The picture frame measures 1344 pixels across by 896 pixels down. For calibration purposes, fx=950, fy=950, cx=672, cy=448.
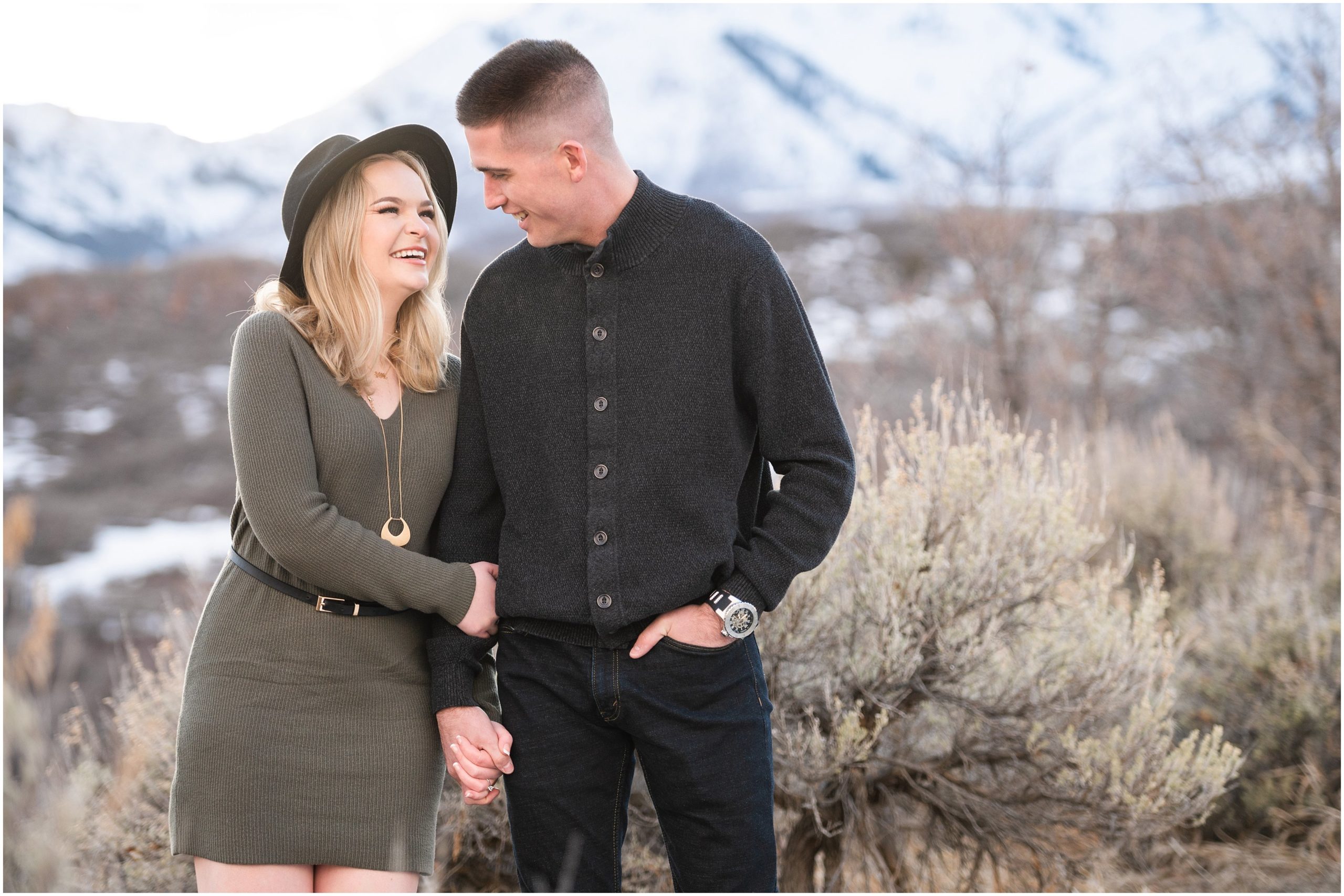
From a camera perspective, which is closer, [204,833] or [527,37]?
[204,833]

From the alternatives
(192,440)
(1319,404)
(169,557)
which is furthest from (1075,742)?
(192,440)

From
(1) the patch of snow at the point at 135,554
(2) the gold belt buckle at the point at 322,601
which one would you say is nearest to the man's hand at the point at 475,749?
(2) the gold belt buckle at the point at 322,601

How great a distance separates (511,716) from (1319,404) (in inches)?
320

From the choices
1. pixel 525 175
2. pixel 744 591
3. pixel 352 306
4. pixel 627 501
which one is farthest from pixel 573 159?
pixel 744 591

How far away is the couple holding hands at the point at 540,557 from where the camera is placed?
5.50 feet

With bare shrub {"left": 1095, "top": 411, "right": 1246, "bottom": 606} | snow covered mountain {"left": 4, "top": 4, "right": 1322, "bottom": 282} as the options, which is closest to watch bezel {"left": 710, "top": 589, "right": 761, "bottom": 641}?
bare shrub {"left": 1095, "top": 411, "right": 1246, "bottom": 606}

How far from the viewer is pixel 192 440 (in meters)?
22.6

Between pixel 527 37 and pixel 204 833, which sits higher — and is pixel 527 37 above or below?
above

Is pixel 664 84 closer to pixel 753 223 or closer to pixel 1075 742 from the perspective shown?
pixel 753 223

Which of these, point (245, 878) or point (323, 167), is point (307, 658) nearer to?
point (245, 878)

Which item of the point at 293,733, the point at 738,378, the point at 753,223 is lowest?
the point at 293,733

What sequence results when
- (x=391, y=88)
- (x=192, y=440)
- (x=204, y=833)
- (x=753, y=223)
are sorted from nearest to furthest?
(x=204, y=833), (x=192, y=440), (x=753, y=223), (x=391, y=88)

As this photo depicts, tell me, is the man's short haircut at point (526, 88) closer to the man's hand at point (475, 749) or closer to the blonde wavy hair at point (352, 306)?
the blonde wavy hair at point (352, 306)

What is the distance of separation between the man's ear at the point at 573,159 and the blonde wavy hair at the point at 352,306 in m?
0.37
